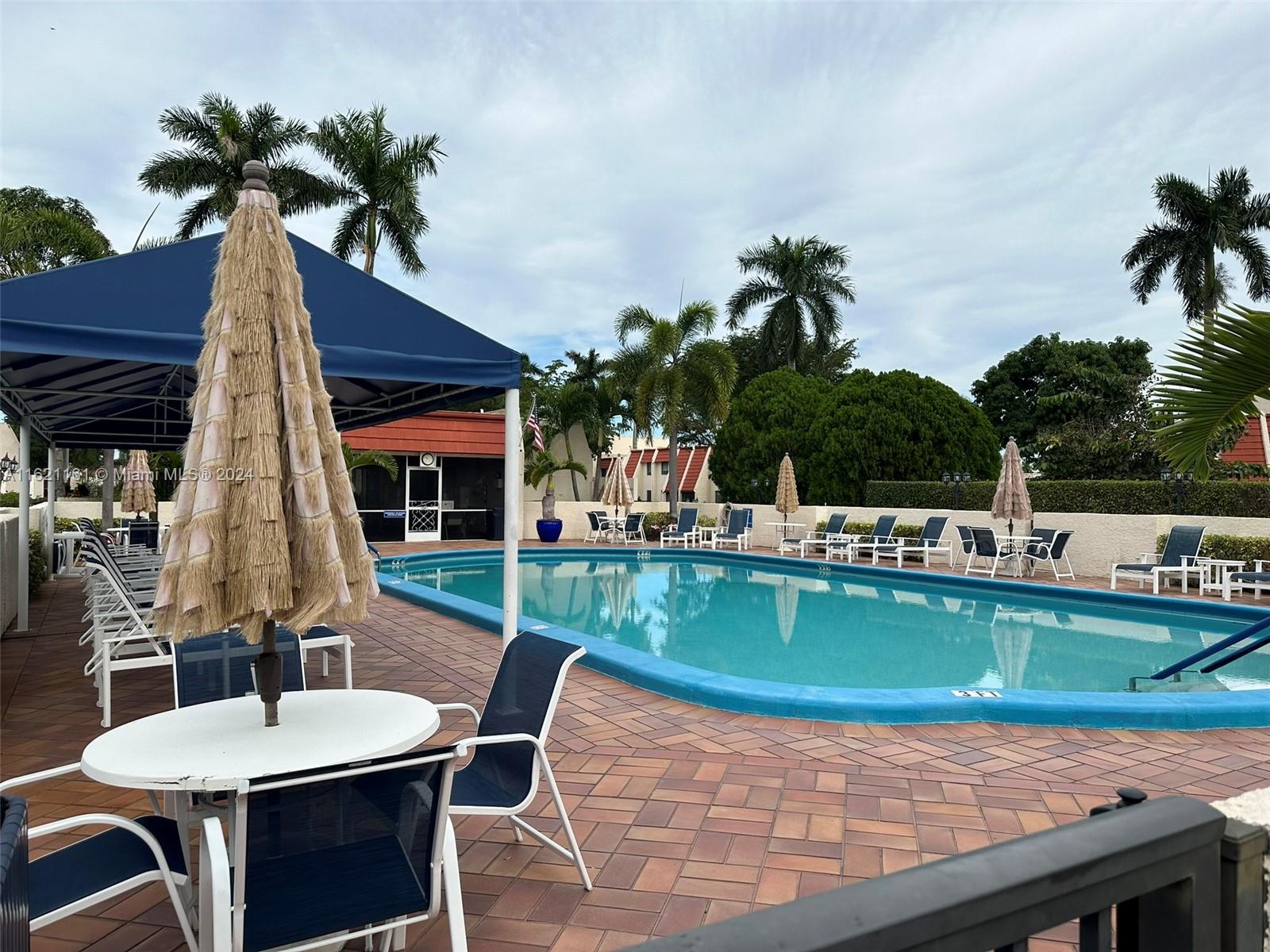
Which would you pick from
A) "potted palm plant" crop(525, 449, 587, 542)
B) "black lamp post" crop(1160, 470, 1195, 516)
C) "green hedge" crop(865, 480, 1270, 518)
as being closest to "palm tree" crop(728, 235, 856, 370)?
"green hedge" crop(865, 480, 1270, 518)

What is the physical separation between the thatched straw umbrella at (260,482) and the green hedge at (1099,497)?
15.0 meters

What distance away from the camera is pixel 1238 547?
1197cm

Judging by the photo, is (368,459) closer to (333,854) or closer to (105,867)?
(105,867)

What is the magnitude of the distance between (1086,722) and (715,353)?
1815 centimetres

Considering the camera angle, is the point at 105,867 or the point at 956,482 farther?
the point at 956,482

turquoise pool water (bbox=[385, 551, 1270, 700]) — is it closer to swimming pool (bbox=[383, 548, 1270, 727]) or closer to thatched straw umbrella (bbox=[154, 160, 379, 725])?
swimming pool (bbox=[383, 548, 1270, 727])

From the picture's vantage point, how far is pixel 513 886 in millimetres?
2781

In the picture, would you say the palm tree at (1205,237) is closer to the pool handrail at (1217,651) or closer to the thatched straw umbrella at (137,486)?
the pool handrail at (1217,651)

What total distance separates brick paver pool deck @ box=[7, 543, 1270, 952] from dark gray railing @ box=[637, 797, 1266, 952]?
168cm

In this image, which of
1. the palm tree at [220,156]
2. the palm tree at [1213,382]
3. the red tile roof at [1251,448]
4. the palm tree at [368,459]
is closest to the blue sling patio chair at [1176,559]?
the palm tree at [1213,382]

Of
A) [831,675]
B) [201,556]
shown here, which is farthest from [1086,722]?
[201,556]

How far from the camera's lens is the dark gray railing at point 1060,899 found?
698 mm

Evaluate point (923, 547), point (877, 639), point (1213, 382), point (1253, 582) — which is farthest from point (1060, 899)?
point (923, 547)

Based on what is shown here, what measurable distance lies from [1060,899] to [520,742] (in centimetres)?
231
